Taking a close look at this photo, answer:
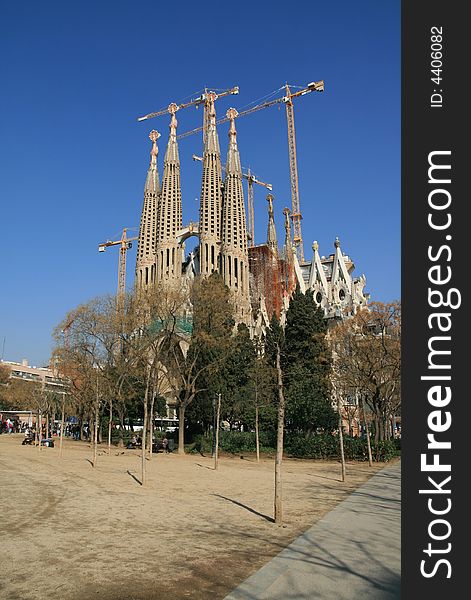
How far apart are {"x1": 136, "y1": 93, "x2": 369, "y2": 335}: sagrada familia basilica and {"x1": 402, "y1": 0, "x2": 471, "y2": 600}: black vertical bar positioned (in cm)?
6576

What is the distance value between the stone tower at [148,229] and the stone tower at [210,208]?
1114cm

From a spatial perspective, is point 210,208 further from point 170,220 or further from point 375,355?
point 375,355

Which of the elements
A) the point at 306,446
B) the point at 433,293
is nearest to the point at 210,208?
the point at 306,446

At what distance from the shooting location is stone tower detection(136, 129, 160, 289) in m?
87.5

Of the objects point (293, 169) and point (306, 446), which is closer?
point (306, 446)

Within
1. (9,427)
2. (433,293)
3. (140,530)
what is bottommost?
(9,427)

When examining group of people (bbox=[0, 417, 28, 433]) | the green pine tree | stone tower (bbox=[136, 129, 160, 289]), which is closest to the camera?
the green pine tree

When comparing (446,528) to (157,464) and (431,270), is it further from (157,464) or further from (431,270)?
(157,464)

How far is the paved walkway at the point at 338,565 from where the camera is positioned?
6.40 m

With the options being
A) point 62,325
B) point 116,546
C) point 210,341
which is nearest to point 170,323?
point 210,341

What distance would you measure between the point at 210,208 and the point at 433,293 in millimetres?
76964

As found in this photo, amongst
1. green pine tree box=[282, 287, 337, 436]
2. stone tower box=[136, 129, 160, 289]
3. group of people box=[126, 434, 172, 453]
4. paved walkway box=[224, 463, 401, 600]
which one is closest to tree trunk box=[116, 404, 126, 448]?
group of people box=[126, 434, 172, 453]

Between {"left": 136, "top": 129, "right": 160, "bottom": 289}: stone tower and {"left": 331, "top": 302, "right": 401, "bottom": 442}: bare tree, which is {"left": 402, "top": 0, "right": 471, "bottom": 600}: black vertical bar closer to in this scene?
{"left": 331, "top": 302, "right": 401, "bottom": 442}: bare tree

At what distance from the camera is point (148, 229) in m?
89.3
